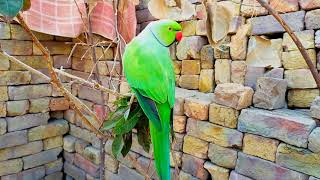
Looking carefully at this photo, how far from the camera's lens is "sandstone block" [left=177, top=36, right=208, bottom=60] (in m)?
2.12

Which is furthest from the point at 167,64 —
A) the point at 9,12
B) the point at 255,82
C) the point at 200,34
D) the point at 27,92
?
the point at 27,92

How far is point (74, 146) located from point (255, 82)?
2001 millimetres

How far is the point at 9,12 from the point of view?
2.47ft

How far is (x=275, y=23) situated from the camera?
174cm

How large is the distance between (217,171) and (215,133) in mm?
237

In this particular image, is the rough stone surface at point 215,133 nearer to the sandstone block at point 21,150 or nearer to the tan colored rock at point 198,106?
the tan colored rock at point 198,106

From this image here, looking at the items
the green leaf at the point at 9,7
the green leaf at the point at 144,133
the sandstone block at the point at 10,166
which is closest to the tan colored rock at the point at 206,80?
Result: the green leaf at the point at 144,133

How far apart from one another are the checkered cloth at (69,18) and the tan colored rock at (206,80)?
0.61 meters

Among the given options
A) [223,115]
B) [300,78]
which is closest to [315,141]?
[300,78]

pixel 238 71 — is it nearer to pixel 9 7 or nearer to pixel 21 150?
pixel 9 7

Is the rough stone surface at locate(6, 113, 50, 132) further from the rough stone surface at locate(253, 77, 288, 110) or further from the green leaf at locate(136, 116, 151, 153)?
the rough stone surface at locate(253, 77, 288, 110)

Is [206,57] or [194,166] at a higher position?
[206,57]

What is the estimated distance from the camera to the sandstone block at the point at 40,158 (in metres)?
2.84

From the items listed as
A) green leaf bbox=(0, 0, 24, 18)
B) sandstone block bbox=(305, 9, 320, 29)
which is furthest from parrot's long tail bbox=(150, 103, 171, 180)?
sandstone block bbox=(305, 9, 320, 29)
